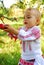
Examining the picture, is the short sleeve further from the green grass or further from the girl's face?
the green grass

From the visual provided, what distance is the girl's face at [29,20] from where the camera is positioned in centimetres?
374

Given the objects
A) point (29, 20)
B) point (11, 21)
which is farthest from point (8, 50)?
point (29, 20)

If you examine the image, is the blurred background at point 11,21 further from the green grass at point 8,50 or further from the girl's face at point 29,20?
the girl's face at point 29,20

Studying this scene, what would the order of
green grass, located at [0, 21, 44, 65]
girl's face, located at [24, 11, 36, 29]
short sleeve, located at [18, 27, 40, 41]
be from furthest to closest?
green grass, located at [0, 21, 44, 65] → girl's face, located at [24, 11, 36, 29] → short sleeve, located at [18, 27, 40, 41]

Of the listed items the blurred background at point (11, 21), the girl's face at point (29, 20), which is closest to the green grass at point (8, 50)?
the blurred background at point (11, 21)

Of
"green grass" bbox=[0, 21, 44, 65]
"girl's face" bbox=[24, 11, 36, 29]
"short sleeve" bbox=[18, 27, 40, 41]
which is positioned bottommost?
"green grass" bbox=[0, 21, 44, 65]

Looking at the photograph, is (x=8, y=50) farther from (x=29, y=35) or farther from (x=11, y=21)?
(x=29, y=35)

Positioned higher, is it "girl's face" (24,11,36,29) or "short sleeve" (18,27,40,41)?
"girl's face" (24,11,36,29)

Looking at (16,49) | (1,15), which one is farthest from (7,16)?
(16,49)

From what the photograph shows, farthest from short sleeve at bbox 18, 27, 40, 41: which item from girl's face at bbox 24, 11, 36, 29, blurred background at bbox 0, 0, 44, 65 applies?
blurred background at bbox 0, 0, 44, 65

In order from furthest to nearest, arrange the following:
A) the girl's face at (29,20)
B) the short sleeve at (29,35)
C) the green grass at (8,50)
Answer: the green grass at (8,50) < the girl's face at (29,20) < the short sleeve at (29,35)

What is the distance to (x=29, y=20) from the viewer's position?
12.3ft

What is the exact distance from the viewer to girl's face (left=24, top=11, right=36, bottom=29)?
12.3 feet

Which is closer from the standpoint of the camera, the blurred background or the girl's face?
the girl's face
